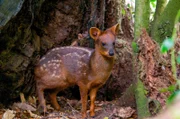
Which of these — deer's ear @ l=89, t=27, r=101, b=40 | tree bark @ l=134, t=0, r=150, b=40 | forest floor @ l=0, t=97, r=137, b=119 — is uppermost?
tree bark @ l=134, t=0, r=150, b=40

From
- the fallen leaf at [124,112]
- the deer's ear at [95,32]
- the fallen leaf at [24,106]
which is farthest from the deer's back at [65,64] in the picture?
the fallen leaf at [124,112]

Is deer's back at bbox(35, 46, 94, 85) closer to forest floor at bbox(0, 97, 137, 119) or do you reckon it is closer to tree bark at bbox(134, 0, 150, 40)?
forest floor at bbox(0, 97, 137, 119)

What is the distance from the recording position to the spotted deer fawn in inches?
188

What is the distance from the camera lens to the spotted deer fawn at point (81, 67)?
4781 millimetres

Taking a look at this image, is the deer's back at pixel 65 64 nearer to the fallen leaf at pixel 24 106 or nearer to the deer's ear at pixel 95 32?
the deer's ear at pixel 95 32

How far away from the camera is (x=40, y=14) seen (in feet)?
17.2

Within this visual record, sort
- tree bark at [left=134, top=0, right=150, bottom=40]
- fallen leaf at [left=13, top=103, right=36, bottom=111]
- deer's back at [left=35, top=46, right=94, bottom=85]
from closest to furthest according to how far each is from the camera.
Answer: tree bark at [left=134, top=0, right=150, bottom=40], deer's back at [left=35, top=46, right=94, bottom=85], fallen leaf at [left=13, top=103, right=36, bottom=111]

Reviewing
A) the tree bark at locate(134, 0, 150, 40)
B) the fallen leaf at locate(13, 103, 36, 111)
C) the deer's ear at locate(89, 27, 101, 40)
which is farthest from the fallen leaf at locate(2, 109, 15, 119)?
the tree bark at locate(134, 0, 150, 40)

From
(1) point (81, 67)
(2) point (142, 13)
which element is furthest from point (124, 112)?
(2) point (142, 13)

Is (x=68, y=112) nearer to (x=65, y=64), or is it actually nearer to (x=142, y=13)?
(x=65, y=64)

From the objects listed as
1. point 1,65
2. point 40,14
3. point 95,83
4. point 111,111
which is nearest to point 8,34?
point 1,65

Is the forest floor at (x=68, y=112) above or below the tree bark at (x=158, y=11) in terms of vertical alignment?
below

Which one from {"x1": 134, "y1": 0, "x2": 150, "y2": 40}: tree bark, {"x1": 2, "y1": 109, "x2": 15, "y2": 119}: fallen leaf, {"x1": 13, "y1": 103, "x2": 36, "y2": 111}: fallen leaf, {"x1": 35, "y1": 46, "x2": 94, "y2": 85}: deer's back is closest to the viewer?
{"x1": 134, "y1": 0, "x2": 150, "y2": 40}: tree bark

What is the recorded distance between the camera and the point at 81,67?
484 cm
